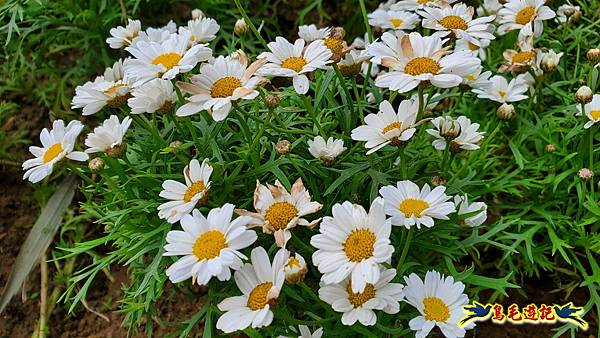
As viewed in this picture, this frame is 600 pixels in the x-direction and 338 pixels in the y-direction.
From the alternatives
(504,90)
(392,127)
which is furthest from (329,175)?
(504,90)

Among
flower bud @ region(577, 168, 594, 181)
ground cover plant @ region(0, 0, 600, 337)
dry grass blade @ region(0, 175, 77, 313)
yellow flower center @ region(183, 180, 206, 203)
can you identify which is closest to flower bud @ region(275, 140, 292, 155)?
ground cover plant @ region(0, 0, 600, 337)

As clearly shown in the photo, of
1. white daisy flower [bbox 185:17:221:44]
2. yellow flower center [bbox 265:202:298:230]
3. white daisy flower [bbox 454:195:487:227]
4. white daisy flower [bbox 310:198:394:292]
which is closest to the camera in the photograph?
white daisy flower [bbox 310:198:394:292]

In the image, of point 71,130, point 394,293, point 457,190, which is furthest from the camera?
point 457,190

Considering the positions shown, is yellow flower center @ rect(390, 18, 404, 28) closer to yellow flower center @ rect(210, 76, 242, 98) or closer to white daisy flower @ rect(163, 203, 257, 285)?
yellow flower center @ rect(210, 76, 242, 98)

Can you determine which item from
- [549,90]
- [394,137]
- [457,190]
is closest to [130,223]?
[394,137]

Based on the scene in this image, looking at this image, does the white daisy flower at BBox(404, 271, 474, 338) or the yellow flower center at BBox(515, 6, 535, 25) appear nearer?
the white daisy flower at BBox(404, 271, 474, 338)

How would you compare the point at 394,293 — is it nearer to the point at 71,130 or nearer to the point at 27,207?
the point at 71,130
